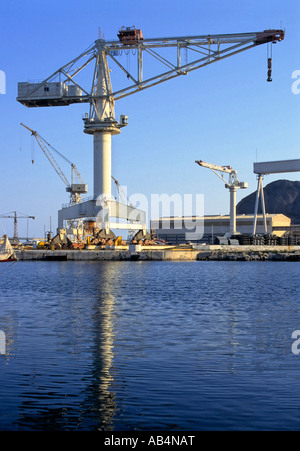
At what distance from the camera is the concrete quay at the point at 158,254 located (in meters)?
124

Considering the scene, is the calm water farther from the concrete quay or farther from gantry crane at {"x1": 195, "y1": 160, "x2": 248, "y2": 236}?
gantry crane at {"x1": 195, "y1": 160, "x2": 248, "y2": 236}

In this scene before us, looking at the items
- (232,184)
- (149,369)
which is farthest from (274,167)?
(149,369)

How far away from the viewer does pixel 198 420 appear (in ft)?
42.1

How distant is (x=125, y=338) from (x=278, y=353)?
6.28 meters

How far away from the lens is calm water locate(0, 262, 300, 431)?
42.8ft

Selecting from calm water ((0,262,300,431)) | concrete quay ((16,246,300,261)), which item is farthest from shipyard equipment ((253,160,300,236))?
calm water ((0,262,300,431))

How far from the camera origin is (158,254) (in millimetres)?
A: 129250

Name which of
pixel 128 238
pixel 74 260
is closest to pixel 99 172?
pixel 74 260

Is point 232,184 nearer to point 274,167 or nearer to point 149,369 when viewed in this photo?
point 274,167

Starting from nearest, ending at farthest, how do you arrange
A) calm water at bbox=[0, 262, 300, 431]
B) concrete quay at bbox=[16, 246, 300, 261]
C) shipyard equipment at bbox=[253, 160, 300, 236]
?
calm water at bbox=[0, 262, 300, 431]
concrete quay at bbox=[16, 246, 300, 261]
shipyard equipment at bbox=[253, 160, 300, 236]

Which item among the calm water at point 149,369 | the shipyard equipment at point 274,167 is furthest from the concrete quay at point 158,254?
the calm water at point 149,369

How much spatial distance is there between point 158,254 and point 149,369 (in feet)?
366

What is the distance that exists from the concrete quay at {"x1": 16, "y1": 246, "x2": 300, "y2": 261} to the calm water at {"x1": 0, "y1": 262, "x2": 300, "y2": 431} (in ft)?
292

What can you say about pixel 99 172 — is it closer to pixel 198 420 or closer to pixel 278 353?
pixel 278 353
